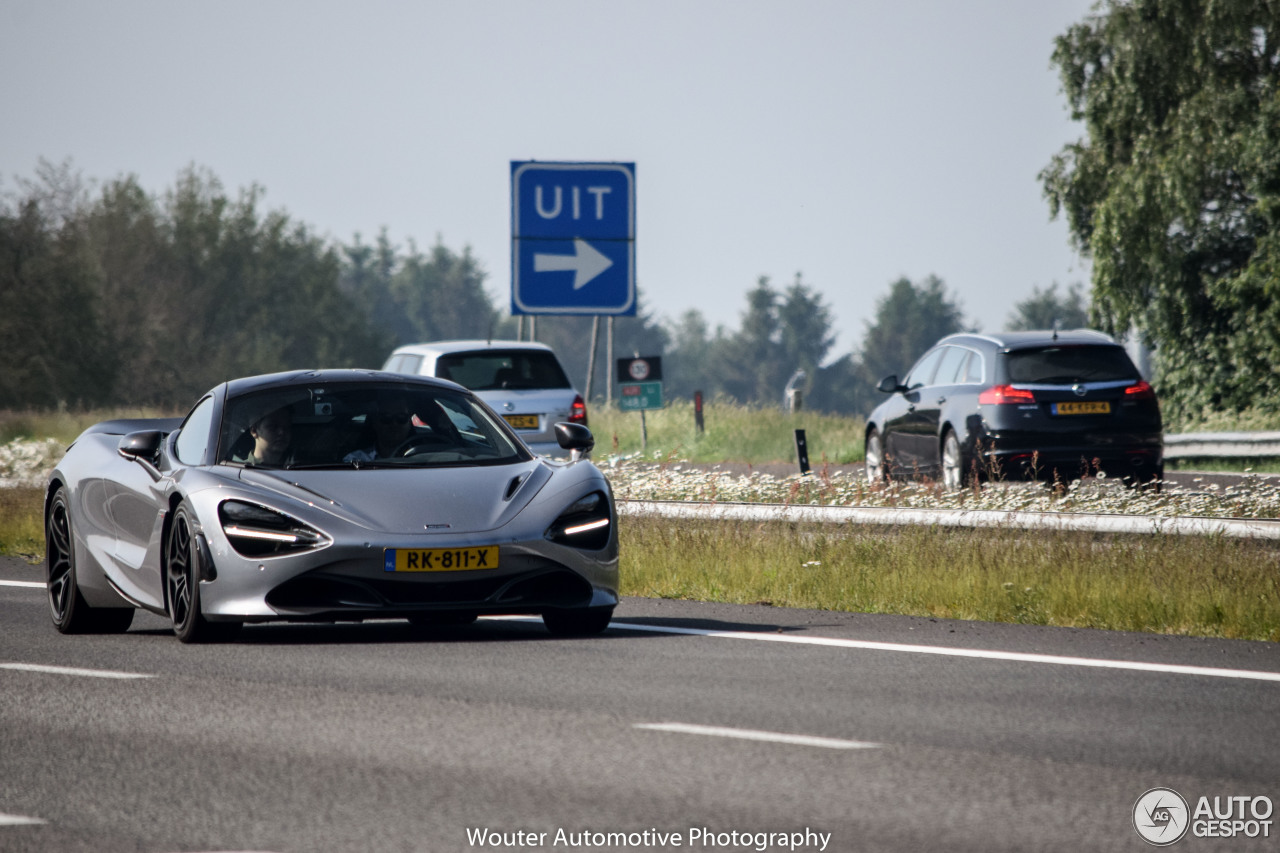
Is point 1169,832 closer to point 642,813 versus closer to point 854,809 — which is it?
point 854,809

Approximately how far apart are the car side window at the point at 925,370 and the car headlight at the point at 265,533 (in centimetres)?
1129

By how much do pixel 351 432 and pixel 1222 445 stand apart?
22648 mm

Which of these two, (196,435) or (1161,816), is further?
(196,435)

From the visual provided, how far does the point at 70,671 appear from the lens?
8.53 metres

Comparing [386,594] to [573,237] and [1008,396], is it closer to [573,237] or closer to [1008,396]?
[1008,396]

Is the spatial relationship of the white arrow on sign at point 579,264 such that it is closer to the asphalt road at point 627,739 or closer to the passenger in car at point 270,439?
the passenger in car at point 270,439

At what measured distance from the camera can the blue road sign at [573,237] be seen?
18766 mm

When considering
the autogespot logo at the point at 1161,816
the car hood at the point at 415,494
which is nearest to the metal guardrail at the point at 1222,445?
the car hood at the point at 415,494

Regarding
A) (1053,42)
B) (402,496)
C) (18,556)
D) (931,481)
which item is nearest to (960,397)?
(931,481)

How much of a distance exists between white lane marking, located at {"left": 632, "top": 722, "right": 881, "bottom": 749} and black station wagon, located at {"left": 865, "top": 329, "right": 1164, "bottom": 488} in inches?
426

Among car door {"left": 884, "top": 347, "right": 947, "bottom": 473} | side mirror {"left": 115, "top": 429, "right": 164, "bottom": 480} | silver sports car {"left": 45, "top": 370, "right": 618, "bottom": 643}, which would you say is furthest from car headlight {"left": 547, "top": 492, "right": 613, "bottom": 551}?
car door {"left": 884, "top": 347, "right": 947, "bottom": 473}

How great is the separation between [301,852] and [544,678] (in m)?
3.11

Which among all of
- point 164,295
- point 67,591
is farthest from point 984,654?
point 164,295

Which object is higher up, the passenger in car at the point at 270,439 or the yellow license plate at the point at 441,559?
the passenger in car at the point at 270,439
